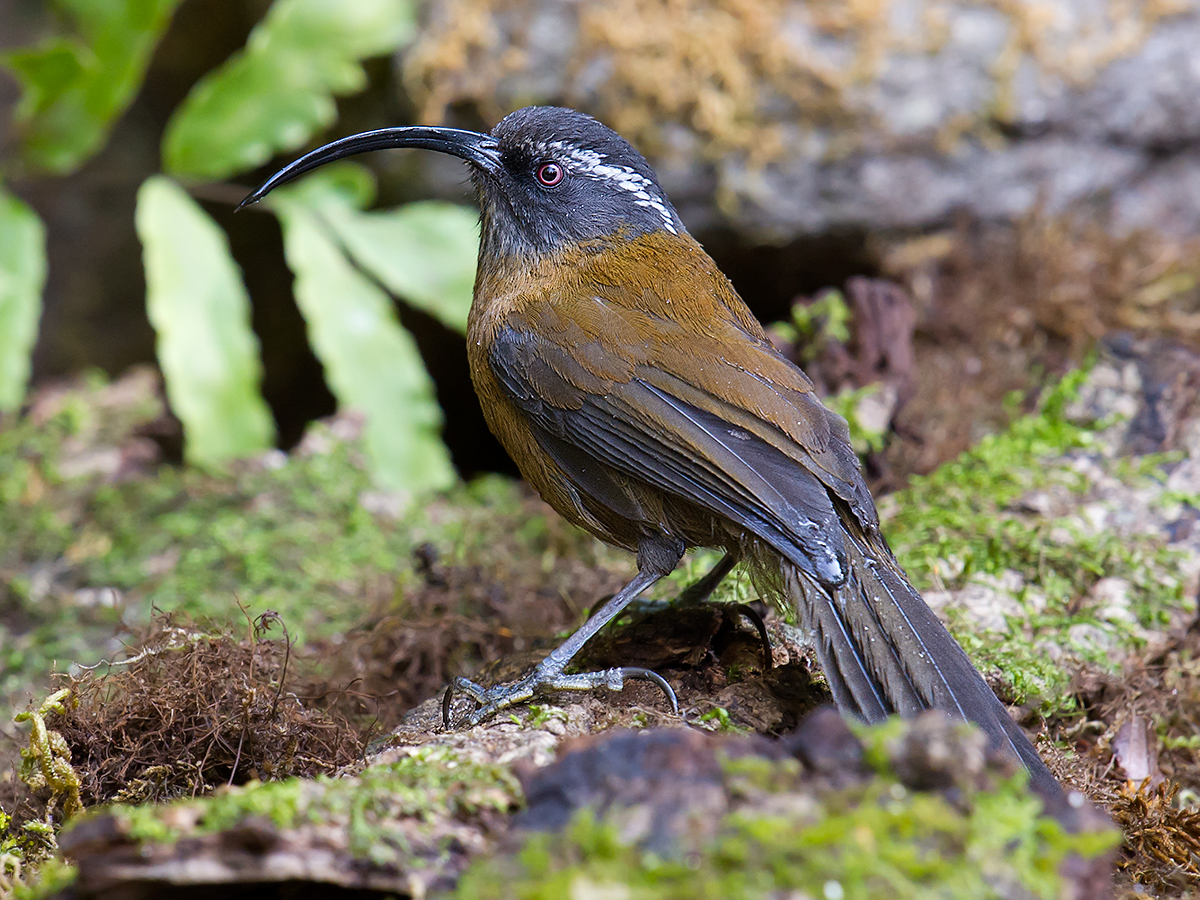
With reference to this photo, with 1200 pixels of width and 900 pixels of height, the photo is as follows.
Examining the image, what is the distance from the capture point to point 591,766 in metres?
1.76

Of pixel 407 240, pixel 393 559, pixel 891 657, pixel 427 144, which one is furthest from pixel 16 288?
pixel 891 657

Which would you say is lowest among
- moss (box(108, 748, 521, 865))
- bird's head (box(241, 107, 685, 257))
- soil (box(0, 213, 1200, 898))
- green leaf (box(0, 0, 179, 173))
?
soil (box(0, 213, 1200, 898))

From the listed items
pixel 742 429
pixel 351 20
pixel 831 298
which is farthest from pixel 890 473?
pixel 351 20

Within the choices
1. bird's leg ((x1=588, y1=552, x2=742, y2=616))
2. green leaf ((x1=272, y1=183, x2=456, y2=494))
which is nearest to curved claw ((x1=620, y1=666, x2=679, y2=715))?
bird's leg ((x1=588, y1=552, x2=742, y2=616))

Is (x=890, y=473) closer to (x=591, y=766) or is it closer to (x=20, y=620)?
(x=591, y=766)

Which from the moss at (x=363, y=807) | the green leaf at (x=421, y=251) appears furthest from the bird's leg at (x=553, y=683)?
the green leaf at (x=421, y=251)

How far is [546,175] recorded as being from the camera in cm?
383

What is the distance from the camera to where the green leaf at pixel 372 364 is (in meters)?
5.77

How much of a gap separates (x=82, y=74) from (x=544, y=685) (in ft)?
17.0

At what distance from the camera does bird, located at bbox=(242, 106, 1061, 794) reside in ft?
8.92

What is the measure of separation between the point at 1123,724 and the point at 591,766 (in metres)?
2.32

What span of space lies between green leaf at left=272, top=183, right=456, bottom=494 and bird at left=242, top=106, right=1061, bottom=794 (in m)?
1.98

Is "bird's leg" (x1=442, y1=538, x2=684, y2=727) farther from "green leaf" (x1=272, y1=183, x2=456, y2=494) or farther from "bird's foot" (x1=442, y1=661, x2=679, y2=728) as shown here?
"green leaf" (x1=272, y1=183, x2=456, y2=494)

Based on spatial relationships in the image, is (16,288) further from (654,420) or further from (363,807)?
(363,807)
